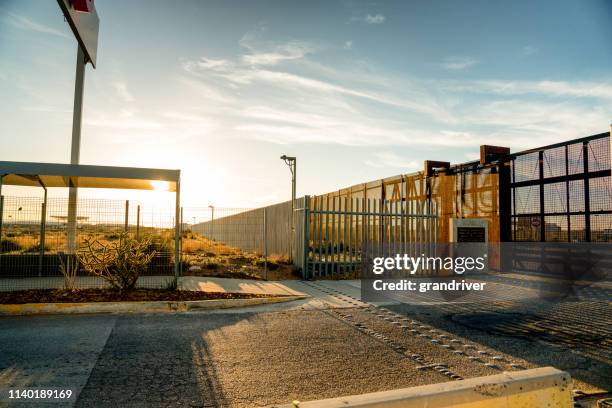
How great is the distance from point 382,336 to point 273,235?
42.9 feet

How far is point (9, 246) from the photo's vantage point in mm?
13633

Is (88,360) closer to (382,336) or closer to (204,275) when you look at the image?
(382,336)

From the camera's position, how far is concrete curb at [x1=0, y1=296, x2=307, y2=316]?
24.7 feet

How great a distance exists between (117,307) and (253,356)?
402 centimetres

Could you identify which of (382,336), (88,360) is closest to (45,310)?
(88,360)

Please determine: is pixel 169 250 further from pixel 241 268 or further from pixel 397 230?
pixel 397 230

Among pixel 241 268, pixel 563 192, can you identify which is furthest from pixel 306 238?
pixel 563 192

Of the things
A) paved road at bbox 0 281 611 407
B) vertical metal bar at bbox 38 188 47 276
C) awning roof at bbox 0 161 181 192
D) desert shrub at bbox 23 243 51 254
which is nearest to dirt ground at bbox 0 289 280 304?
paved road at bbox 0 281 611 407

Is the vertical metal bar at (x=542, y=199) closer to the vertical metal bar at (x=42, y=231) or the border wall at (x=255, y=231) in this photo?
the border wall at (x=255, y=231)

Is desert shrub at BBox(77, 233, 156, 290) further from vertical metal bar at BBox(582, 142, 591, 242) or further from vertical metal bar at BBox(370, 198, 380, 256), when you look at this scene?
vertical metal bar at BBox(582, 142, 591, 242)

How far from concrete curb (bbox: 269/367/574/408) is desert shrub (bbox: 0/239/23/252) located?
564 inches

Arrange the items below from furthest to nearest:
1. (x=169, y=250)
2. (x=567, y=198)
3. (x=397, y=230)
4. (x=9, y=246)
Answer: (x=397, y=230), (x=9, y=246), (x=169, y=250), (x=567, y=198)

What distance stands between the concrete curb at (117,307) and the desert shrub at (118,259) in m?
1.23

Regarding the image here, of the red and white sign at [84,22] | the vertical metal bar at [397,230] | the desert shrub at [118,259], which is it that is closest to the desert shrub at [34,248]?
the desert shrub at [118,259]
